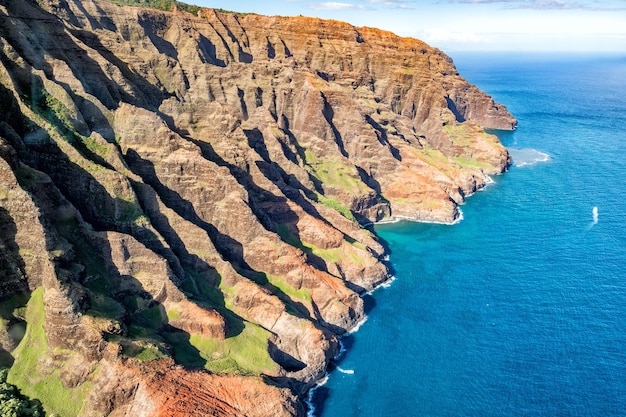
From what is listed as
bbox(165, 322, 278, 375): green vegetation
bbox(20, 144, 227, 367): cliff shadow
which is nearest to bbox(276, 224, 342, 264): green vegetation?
bbox(20, 144, 227, 367): cliff shadow

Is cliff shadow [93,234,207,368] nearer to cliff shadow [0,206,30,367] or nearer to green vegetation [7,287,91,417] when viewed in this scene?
green vegetation [7,287,91,417]

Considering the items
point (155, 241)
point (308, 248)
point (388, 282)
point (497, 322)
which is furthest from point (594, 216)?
point (155, 241)

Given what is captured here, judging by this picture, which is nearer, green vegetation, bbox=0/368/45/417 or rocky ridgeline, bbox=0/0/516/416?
green vegetation, bbox=0/368/45/417

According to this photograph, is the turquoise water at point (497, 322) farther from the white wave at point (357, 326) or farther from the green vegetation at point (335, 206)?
the green vegetation at point (335, 206)

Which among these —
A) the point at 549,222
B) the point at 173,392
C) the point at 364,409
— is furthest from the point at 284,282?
the point at 549,222

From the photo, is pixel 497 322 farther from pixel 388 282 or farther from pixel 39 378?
pixel 39 378
